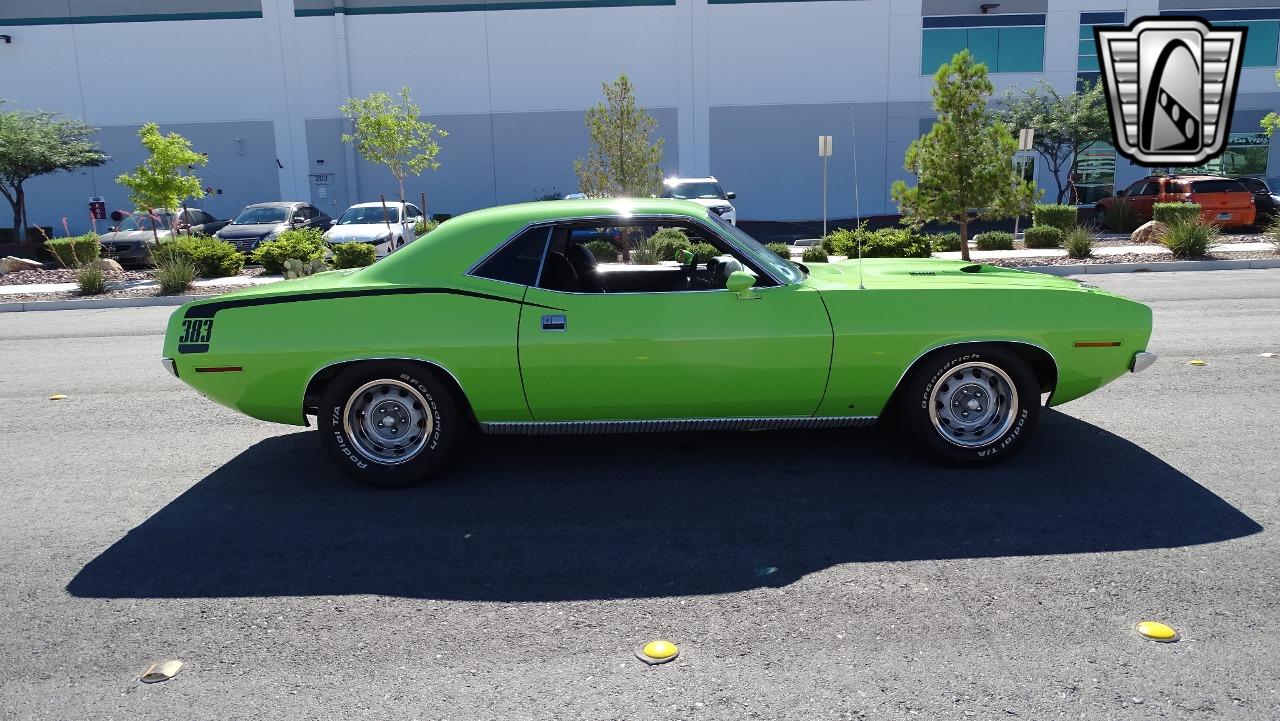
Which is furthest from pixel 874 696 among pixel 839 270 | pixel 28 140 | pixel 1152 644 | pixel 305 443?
pixel 28 140

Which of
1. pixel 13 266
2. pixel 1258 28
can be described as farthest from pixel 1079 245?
pixel 13 266

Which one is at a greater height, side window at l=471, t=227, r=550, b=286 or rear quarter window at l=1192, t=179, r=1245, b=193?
rear quarter window at l=1192, t=179, r=1245, b=193

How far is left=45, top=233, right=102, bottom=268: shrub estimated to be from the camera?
825 inches

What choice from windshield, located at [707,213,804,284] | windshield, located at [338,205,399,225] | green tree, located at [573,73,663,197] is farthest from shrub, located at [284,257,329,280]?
windshield, located at [707,213,804,284]

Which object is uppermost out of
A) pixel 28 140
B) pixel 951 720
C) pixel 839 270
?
pixel 28 140

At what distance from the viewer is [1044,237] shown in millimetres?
20594

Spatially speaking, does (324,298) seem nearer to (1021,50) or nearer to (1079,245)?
(1079,245)

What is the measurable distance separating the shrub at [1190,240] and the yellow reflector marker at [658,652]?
57.7ft

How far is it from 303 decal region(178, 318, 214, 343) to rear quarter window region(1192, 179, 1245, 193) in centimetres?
2397

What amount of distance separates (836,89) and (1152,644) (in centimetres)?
3212

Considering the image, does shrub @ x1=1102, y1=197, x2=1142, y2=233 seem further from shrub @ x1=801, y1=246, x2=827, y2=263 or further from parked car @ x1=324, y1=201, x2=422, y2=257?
parked car @ x1=324, y1=201, x2=422, y2=257

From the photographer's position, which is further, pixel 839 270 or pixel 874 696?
pixel 839 270

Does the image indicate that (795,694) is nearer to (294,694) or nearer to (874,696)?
(874,696)

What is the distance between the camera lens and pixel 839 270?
5.73 m
